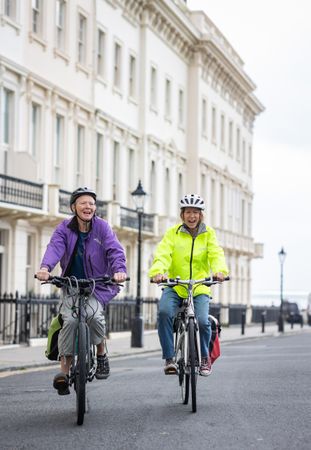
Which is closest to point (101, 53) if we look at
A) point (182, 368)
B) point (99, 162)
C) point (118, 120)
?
point (118, 120)

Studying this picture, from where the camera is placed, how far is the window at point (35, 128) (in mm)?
35688

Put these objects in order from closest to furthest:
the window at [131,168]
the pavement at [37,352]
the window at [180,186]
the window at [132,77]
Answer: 1. the pavement at [37,352]
2. the window at [132,77]
3. the window at [131,168]
4. the window at [180,186]

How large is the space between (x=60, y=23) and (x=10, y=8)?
450cm

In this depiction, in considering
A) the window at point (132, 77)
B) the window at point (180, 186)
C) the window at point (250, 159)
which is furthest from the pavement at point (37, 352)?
the window at point (250, 159)

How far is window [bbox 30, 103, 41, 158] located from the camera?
3569cm

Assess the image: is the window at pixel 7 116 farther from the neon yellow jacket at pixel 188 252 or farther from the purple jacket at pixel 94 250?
the purple jacket at pixel 94 250

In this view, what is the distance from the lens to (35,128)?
118 ft

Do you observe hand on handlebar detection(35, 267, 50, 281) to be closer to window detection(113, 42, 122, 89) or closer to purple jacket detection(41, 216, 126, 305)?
purple jacket detection(41, 216, 126, 305)

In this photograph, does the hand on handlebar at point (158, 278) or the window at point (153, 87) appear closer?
the hand on handlebar at point (158, 278)

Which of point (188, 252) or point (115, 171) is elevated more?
point (115, 171)

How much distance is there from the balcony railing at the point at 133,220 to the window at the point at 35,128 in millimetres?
7393

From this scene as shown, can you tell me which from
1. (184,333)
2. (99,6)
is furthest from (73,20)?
(184,333)

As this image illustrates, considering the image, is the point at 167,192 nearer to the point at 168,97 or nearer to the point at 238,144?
the point at 168,97

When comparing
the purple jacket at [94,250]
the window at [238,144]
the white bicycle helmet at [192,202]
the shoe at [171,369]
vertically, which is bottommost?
the shoe at [171,369]
